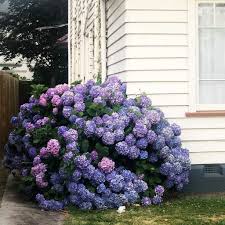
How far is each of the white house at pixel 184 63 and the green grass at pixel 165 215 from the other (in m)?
0.96

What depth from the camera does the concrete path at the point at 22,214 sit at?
7008 mm

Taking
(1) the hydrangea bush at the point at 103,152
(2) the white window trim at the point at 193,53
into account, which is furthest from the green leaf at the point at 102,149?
(2) the white window trim at the point at 193,53

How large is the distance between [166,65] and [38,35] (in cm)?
2162

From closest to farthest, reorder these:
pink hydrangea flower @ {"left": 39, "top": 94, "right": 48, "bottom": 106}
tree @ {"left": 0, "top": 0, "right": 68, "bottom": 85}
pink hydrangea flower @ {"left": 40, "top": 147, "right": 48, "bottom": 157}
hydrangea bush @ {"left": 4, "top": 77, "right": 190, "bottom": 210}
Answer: hydrangea bush @ {"left": 4, "top": 77, "right": 190, "bottom": 210} → pink hydrangea flower @ {"left": 40, "top": 147, "right": 48, "bottom": 157} → pink hydrangea flower @ {"left": 39, "top": 94, "right": 48, "bottom": 106} → tree @ {"left": 0, "top": 0, "right": 68, "bottom": 85}

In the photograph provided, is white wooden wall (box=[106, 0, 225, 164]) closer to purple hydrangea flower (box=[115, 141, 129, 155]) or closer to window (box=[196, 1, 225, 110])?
window (box=[196, 1, 225, 110])

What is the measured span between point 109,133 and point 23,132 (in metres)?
2.03

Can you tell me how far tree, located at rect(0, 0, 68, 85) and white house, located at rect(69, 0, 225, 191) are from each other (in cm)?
1900

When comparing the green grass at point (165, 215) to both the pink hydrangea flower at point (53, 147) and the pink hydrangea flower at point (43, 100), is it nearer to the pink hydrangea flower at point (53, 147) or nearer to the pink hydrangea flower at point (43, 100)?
the pink hydrangea flower at point (53, 147)

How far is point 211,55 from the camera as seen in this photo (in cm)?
881

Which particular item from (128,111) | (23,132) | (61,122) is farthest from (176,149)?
(23,132)

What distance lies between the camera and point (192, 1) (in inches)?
338

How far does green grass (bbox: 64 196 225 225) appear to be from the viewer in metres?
7.00

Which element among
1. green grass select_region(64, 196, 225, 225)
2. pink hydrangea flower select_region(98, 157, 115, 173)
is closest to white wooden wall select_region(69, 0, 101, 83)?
pink hydrangea flower select_region(98, 157, 115, 173)

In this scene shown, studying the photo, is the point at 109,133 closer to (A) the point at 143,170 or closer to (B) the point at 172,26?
(A) the point at 143,170
